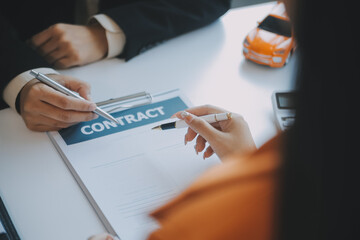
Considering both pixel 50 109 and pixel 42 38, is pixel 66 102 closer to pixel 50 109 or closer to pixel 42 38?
pixel 50 109

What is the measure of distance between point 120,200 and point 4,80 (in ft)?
1.37

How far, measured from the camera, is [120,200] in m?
0.67

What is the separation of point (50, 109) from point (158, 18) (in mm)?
435

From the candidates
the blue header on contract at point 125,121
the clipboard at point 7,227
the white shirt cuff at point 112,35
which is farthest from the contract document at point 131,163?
the white shirt cuff at point 112,35

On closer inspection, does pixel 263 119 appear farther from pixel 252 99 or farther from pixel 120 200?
pixel 120 200

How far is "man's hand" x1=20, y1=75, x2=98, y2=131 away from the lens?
0.80 m

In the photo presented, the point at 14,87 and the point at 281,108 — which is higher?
the point at 14,87

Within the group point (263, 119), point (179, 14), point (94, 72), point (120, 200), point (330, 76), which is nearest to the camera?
point (330, 76)

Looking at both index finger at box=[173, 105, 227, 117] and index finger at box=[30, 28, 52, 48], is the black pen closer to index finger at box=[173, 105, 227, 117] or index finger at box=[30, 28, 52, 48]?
index finger at box=[173, 105, 227, 117]

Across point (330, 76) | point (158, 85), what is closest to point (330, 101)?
point (330, 76)

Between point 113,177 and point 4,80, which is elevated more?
point 4,80

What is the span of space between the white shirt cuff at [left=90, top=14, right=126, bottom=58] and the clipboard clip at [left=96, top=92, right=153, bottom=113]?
19cm

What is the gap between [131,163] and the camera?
2.43 feet

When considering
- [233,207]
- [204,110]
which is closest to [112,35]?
[204,110]
